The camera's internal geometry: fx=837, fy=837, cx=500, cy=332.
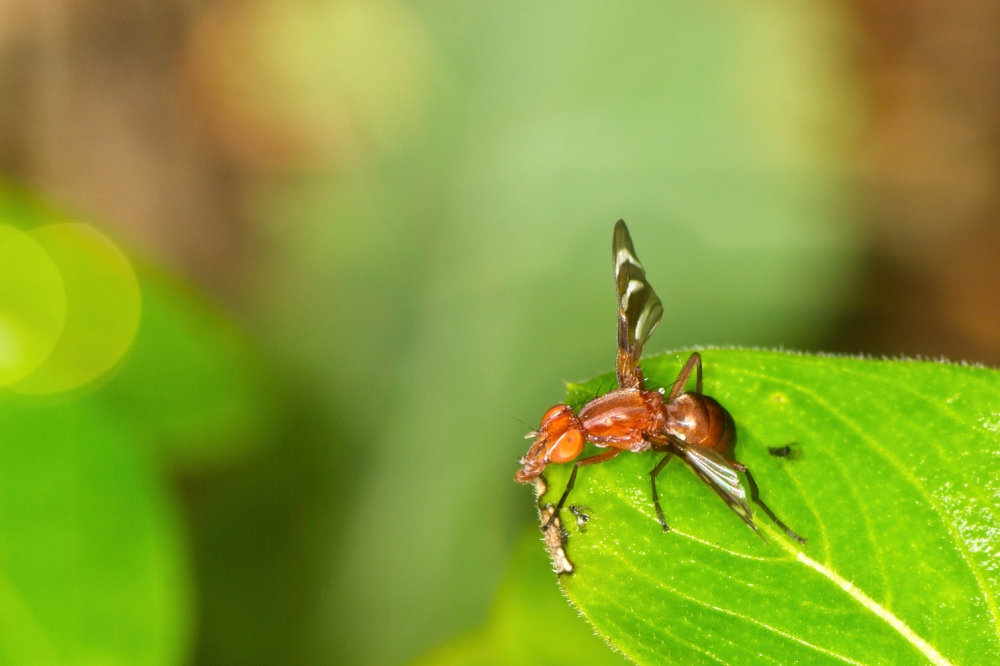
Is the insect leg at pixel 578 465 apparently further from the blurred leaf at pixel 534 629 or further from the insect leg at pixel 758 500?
the blurred leaf at pixel 534 629

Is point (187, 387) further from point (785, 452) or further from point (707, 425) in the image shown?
point (785, 452)

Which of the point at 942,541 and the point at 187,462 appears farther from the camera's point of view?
the point at 187,462

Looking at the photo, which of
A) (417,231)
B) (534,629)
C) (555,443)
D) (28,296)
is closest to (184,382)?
(28,296)

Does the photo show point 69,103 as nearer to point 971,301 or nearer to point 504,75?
point 504,75

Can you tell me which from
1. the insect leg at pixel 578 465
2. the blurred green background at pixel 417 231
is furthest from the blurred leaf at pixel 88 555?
the insect leg at pixel 578 465

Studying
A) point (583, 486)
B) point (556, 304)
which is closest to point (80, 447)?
point (583, 486)

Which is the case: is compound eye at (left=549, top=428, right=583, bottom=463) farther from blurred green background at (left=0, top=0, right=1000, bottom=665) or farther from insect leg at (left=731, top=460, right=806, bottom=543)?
blurred green background at (left=0, top=0, right=1000, bottom=665)
